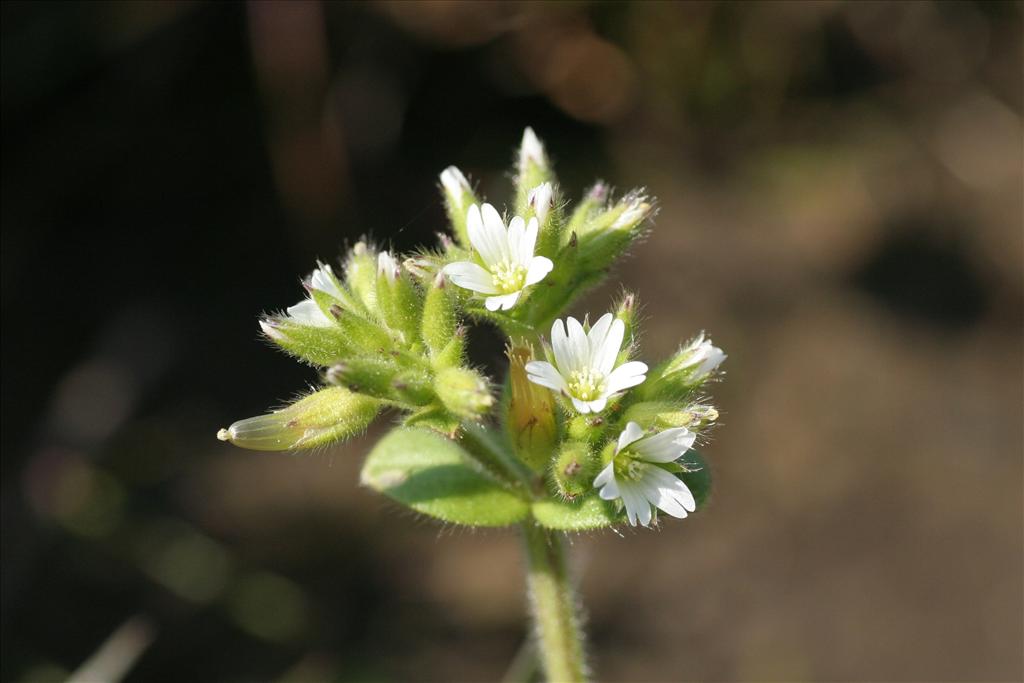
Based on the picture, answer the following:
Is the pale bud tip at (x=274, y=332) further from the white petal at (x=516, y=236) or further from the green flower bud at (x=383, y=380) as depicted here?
the white petal at (x=516, y=236)

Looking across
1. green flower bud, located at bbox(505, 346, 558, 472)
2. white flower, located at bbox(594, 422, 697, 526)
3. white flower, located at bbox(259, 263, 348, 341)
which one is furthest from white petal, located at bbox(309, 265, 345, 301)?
white flower, located at bbox(594, 422, 697, 526)

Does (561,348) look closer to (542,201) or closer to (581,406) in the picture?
(581,406)

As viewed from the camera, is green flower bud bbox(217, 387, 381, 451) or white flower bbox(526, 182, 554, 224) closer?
green flower bud bbox(217, 387, 381, 451)

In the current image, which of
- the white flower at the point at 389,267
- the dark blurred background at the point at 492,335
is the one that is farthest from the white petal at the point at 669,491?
the dark blurred background at the point at 492,335

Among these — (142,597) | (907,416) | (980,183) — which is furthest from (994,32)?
(142,597)

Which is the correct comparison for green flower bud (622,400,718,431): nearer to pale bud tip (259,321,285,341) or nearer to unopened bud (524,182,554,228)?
unopened bud (524,182,554,228)

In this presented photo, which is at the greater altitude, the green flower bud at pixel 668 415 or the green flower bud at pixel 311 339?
the green flower bud at pixel 311 339

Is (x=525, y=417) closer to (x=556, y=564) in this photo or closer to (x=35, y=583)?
(x=556, y=564)
